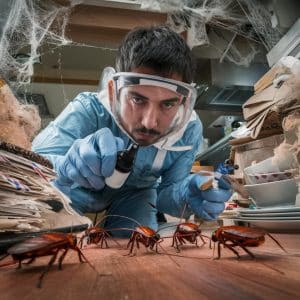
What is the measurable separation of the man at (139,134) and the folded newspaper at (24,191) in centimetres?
39

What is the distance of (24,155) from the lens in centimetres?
98

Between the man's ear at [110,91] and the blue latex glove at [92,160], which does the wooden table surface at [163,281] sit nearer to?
the blue latex glove at [92,160]

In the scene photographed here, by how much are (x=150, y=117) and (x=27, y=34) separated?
227cm

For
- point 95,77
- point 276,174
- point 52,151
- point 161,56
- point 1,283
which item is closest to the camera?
point 1,283

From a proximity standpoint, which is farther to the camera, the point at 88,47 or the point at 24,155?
the point at 88,47

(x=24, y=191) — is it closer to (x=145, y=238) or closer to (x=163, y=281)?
(x=145, y=238)

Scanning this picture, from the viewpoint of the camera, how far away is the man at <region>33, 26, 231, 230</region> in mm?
1490

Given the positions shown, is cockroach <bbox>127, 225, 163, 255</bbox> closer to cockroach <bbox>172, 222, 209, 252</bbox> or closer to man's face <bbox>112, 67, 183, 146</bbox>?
cockroach <bbox>172, 222, 209, 252</bbox>

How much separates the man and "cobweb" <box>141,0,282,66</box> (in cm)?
140

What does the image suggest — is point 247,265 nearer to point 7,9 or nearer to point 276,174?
point 276,174

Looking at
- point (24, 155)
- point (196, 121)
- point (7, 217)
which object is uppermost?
point (196, 121)

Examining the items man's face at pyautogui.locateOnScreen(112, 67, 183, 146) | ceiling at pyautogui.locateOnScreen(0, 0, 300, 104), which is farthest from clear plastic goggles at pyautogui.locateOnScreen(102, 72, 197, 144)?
ceiling at pyautogui.locateOnScreen(0, 0, 300, 104)

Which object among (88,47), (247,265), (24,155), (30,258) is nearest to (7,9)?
(88,47)

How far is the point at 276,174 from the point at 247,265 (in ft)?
3.03
